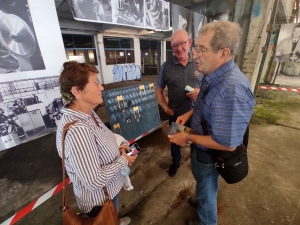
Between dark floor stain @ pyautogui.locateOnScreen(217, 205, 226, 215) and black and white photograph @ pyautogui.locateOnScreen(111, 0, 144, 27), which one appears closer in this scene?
dark floor stain @ pyautogui.locateOnScreen(217, 205, 226, 215)

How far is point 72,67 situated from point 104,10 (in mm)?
2356

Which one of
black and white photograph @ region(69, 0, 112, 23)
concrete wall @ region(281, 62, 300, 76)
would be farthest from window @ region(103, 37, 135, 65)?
concrete wall @ region(281, 62, 300, 76)

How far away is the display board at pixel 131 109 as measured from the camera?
2883mm

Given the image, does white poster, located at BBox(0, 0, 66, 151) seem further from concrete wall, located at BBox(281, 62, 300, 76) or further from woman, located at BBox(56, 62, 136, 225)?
concrete wall, located at BBox(281, 62, 300, 76)

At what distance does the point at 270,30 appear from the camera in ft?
13.8

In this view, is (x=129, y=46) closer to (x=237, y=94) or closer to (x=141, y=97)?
(x=141, y=97)

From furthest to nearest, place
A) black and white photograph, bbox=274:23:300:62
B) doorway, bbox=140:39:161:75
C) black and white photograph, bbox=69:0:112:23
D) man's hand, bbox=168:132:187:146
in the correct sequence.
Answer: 1. doorway, bbox=140:39:161:75
2. black and white photograph, bbox=274:23:300:62
3. black and white photograph, bbox=69:0:112:23
4. man's hand, bbox=168:132:187:146

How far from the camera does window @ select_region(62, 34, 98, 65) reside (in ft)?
30.2

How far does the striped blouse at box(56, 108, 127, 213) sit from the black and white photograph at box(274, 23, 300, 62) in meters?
7.98

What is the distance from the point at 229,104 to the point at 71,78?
1.06 m

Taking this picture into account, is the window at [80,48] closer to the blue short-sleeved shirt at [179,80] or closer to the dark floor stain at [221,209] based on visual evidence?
the blue short-sleeved shirt at [179,80]

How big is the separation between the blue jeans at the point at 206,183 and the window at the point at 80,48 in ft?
33.0

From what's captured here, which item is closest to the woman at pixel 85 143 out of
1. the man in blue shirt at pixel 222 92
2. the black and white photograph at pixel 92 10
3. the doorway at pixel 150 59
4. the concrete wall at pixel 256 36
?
the man in blue shirt at pixel 222 92

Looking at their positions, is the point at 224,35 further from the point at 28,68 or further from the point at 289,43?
the point at 289,43
